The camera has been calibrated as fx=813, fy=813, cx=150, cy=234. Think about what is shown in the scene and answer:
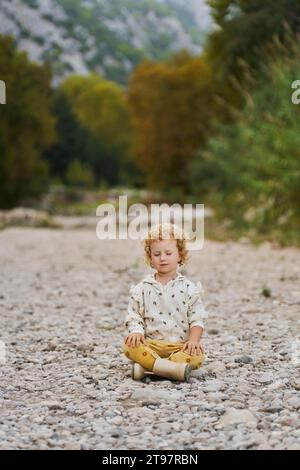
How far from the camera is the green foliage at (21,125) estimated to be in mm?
28219

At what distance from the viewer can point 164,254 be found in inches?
176

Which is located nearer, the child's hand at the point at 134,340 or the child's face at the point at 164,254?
the child's hand at the point at 134,340

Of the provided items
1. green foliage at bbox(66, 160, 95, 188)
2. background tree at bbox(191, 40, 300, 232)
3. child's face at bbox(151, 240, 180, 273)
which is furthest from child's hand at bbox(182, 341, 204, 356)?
green foliage at bbox(66, 160, 95, 188)

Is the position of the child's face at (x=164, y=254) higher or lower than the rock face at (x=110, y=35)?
lower

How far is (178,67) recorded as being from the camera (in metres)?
37.5

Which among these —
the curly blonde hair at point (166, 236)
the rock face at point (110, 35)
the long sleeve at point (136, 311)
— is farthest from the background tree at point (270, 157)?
the rock face at point (110, 35)

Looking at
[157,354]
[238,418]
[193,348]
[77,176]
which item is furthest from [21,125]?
[238,418]

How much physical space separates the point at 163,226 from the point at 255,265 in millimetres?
6046

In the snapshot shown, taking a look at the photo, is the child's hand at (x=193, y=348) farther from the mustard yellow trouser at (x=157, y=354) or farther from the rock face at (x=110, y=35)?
the rock face at (x=110, y=35)

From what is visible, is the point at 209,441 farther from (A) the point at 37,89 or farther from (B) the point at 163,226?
(A) the point at 37,89

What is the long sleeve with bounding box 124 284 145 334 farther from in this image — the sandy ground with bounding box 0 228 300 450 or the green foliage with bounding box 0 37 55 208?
the green foliage with bounding box 0 37 55 208

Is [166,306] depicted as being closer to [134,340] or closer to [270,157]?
[134,340]

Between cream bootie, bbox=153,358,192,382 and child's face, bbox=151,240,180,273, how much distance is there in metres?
0.53

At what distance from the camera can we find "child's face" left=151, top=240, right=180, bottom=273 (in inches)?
176
